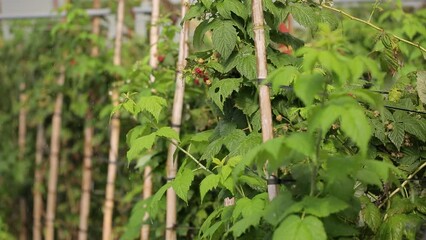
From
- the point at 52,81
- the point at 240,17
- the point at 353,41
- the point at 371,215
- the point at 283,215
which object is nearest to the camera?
the point at 283,215

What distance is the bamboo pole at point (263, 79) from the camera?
2.03 meters

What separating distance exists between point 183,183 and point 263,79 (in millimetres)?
476

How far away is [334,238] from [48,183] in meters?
3.99

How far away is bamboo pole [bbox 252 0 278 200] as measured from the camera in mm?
2029

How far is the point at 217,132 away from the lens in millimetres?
2557

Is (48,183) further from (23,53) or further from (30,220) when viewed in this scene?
(23,53)

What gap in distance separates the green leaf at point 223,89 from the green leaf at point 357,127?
0.81 m

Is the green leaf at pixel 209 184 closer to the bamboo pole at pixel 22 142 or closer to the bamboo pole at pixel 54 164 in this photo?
the bamboo pole at pixel 54 164

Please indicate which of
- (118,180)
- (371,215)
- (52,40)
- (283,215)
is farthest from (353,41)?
(283,215)

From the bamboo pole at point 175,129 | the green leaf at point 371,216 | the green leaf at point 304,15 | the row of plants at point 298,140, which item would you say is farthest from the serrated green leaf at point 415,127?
the bamboo pole at point 175,129

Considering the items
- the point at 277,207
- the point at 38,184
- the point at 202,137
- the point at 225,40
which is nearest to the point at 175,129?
the point at 202,137

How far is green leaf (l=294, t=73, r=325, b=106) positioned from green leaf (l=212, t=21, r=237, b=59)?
68 cm

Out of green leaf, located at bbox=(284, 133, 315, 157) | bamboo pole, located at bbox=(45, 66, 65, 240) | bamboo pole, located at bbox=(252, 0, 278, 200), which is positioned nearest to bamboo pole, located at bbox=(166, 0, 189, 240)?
bamboo pole, located at bbox=(252, 0, 278, 200)

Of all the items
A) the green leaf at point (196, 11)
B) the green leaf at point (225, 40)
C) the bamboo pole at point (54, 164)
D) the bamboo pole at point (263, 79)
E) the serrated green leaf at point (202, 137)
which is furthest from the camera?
the bamboo pole at point (54, 164)
